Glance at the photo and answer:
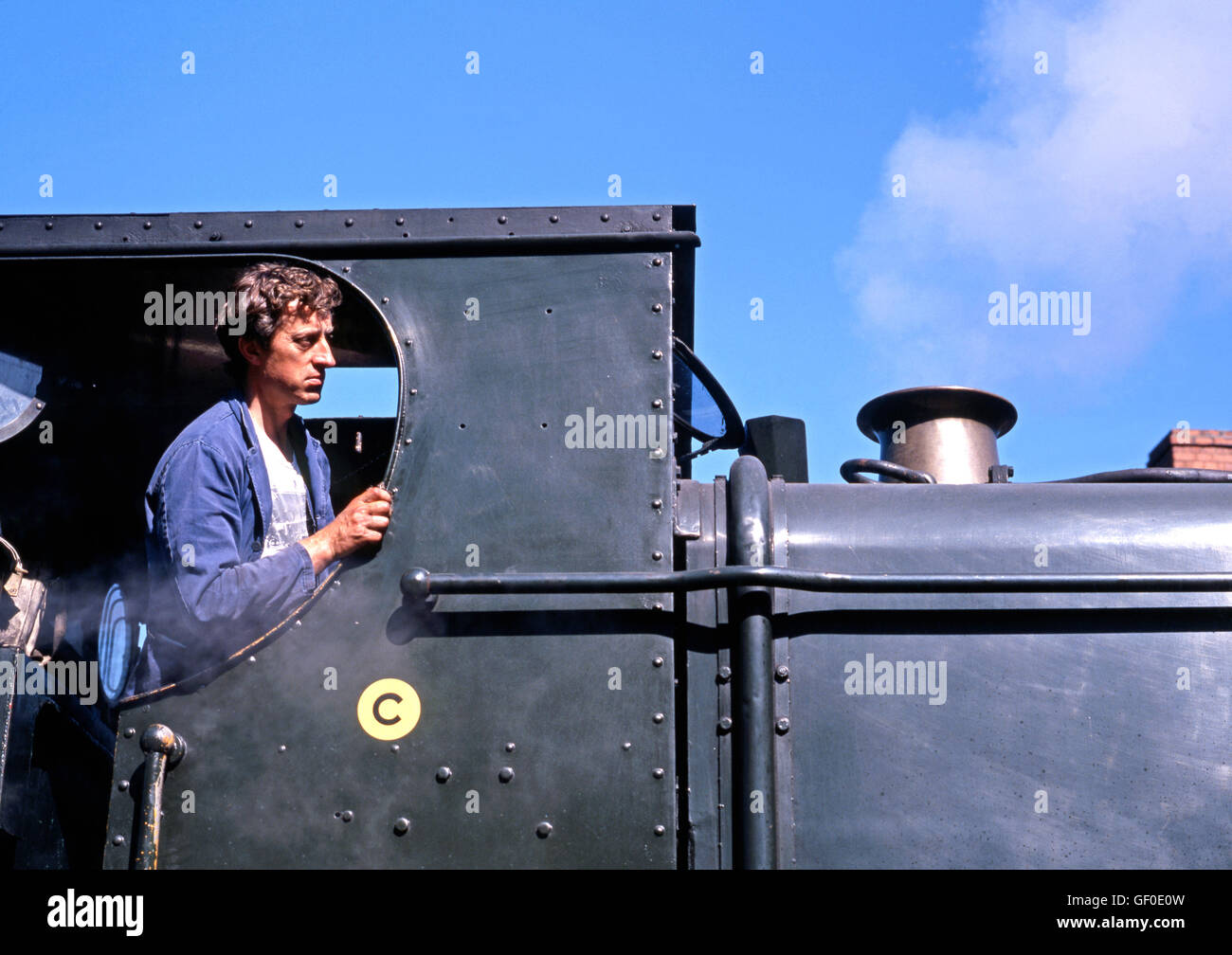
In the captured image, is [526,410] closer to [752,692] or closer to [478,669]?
[478,669]

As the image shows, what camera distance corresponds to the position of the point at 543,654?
7.77 feet

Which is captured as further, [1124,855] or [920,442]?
[920,442]

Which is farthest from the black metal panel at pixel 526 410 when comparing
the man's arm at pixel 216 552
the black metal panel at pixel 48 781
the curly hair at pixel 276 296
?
the black metal panel at pixel 48 781

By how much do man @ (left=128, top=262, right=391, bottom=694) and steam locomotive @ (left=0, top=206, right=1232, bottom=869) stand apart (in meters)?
0.08

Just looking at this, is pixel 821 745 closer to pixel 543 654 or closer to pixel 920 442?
pixel 543 654

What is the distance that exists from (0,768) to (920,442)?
104 inches

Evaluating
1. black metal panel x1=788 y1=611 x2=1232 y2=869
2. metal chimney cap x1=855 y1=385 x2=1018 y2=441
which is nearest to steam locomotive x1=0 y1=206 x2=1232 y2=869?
black metal panel x1=788 y1=611 x2=1232 y2=869

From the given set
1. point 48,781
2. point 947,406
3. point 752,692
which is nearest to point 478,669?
point 752,692

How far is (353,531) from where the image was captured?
2.41 meters

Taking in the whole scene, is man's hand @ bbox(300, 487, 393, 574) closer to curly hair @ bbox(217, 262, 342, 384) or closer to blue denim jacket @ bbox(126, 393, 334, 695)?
blue denim jacket @ bbox(126, 393, 334, 695)

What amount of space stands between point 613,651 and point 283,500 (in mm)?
905

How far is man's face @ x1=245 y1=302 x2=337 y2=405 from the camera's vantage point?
9.08 ft
